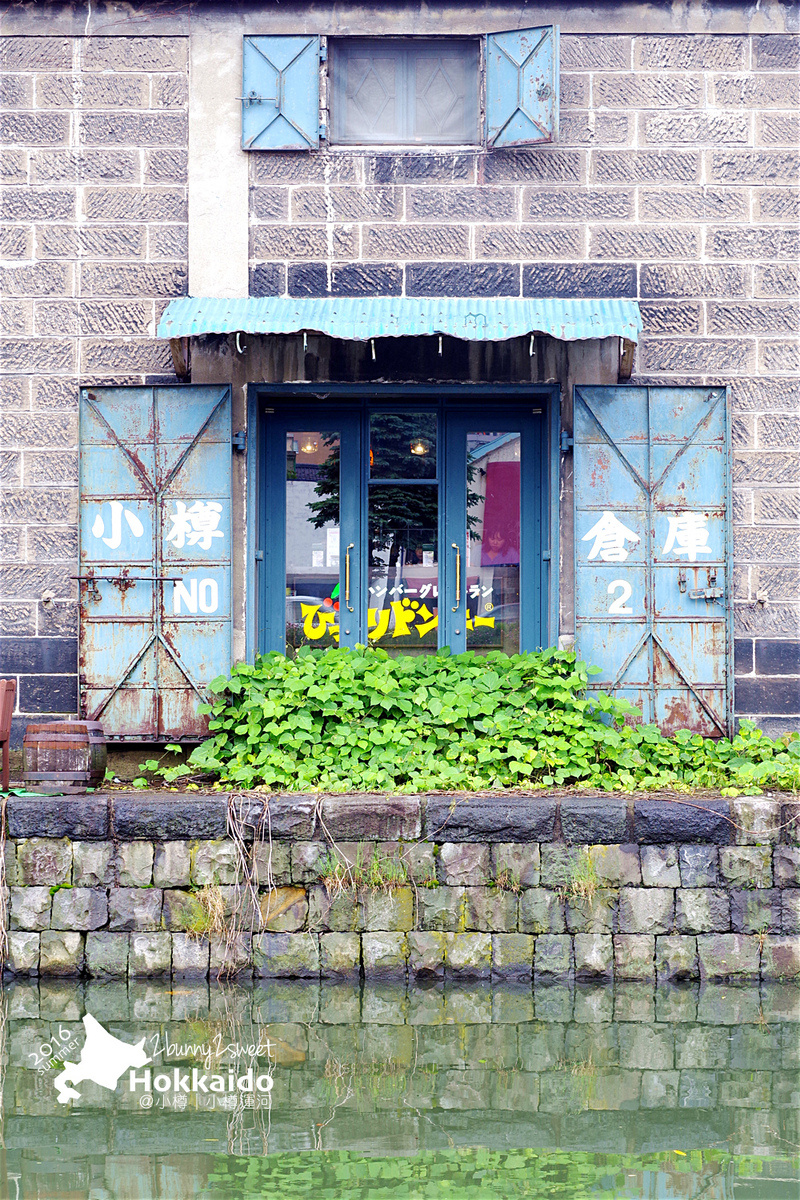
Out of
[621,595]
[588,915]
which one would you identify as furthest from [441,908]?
[621,595]

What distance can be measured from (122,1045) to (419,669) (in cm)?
303

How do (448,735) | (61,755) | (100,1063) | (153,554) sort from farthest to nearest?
1. (153,554)
2. (448,735)
3. (61,755)
4. (100,1063)

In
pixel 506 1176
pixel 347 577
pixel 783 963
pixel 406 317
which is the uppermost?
pixel 406 317

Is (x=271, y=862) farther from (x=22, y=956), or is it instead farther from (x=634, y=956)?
(x=634, y=956)

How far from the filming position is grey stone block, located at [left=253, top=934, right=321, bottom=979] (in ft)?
20.0

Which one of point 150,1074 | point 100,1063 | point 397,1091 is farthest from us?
point 100,1063

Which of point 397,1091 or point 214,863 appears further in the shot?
point 214,863

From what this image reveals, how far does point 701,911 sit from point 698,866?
0.79ft

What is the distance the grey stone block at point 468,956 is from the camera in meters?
6.08

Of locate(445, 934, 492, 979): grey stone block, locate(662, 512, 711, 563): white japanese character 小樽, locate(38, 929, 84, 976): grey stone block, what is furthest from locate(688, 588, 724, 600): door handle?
locate(38, 929, 84, 976): grey stone block

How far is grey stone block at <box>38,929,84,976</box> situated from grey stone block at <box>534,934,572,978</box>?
248 centimetres

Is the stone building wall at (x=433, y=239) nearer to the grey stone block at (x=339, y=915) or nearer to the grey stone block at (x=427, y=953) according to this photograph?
the grey stone block at (x=339, y=915)

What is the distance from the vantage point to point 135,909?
6.14m

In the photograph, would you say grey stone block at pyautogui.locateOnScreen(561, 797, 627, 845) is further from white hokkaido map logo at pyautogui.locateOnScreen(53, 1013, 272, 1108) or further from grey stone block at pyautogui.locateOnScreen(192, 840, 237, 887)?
white hokkaido map logo at pyautogui.locateOnScreen(53, 1013, 272, 1108)
